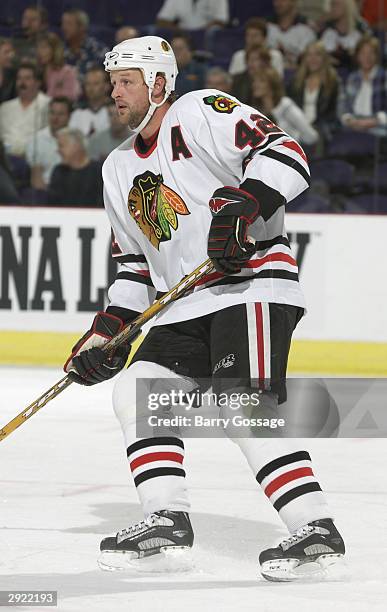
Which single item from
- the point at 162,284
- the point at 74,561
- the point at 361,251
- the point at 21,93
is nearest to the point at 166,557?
the point at 74,561

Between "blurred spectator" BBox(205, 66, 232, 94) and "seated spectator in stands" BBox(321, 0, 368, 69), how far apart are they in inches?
20.2

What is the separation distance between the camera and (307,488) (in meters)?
2.54

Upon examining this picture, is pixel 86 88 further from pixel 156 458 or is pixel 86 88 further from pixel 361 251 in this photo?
pixel 156 458

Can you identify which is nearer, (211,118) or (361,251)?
(211,118)

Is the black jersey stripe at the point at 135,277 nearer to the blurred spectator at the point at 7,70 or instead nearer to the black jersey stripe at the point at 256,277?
the black jersey stripe at the point at 256,277

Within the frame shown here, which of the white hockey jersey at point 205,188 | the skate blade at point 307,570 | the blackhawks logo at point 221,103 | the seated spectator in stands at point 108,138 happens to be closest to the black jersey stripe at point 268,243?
the white hockey jersey at point 205,188

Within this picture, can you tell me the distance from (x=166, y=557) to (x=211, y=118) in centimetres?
87

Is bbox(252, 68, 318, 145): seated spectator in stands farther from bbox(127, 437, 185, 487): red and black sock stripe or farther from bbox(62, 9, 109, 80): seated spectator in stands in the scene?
bbox(127, 437, 185, 487): red and black sock stripe

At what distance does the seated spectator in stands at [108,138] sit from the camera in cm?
660

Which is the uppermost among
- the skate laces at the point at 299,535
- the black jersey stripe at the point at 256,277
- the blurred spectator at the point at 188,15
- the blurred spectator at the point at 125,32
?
the blurred spectator at the point at 188,15

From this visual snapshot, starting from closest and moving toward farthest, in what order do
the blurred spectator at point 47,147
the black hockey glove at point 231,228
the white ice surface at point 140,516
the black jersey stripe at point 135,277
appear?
the white ice surface at point 140,516
the black hockey glove at point 231,228
the black jersey stripe at point 135,277
the blurred spectator at point 47,147

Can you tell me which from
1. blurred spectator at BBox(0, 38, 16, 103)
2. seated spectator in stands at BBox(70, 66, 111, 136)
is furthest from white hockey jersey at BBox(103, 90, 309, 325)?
blurred spectator at BBox(0, 38, 16, 103)

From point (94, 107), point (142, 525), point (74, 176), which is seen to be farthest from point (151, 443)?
point (94, 107)

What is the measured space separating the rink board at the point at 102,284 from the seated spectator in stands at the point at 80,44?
1026 mm
